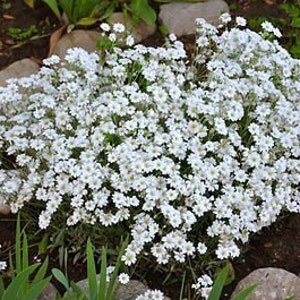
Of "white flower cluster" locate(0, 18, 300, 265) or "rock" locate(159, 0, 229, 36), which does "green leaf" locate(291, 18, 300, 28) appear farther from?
"white flower cluster" locate(0, 18, 300, 265)

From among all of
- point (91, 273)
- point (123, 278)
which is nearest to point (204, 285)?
point (123, 278)

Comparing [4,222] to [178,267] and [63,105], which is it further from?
[178,267]

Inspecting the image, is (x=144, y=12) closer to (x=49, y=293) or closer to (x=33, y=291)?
(x=49, y=293)

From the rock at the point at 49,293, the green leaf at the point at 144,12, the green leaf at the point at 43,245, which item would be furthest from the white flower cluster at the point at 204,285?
the green leaf at the point at 144,12

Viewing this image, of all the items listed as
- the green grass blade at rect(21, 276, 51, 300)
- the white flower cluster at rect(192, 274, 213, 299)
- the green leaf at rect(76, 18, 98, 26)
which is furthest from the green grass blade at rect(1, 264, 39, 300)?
the green leaf at rect(76, 18, 98, 26)

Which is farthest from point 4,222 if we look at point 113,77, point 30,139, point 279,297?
point 279,297

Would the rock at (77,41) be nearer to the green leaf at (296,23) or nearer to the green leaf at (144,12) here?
the green leaf at (144,12)
